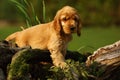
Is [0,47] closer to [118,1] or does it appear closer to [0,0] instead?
[118,1]

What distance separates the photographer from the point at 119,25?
31297mm

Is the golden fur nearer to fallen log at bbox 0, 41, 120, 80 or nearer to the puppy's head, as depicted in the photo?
the puppy's head

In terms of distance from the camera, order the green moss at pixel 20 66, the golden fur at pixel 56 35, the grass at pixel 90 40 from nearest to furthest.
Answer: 1. the green moss at pixel 20 66
2. the golden fur at pixel 56 35
3. the grass at pixel 90 40

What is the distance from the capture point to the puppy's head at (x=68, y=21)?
5434 millimetres

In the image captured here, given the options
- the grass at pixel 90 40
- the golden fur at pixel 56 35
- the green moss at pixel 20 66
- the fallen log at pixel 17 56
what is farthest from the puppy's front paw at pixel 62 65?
the grass at pixel 90 40

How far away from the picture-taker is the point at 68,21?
545 centimetres

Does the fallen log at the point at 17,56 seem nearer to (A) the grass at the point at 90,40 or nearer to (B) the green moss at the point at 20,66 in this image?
(B) the green moss at the point at 20,66

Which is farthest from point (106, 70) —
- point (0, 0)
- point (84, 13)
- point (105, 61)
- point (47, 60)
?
point (0, 0)

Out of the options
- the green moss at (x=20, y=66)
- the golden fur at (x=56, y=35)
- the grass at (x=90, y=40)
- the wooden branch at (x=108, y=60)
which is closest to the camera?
the green moss at (x=20, y=66)

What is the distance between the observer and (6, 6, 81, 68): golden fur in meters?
5.47

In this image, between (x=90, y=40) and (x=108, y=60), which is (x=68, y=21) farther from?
(x=90, y=40)

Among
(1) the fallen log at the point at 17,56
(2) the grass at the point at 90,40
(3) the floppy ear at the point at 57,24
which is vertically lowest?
(2) the grass at the point at 90,40

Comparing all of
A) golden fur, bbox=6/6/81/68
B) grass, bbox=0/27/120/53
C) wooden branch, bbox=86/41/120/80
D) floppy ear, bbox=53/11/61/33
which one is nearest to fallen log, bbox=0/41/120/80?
wooden branch, bbox=86/41/120/80

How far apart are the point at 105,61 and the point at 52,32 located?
0.63 meters
